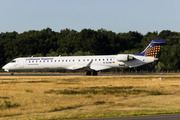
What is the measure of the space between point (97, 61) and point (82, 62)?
9.08 feet

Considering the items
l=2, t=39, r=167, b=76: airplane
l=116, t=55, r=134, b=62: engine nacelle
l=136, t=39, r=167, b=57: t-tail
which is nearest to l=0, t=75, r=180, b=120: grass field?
l=116, t=55, r=134, b=62: engine nacelle

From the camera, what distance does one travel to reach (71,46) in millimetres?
107000

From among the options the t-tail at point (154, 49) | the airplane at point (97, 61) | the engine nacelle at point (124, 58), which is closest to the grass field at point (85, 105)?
the engine nacelle at point (124, 58)

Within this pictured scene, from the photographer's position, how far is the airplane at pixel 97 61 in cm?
4897

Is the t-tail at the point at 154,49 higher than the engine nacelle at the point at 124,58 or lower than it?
higher

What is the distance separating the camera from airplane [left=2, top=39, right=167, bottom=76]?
48969mm

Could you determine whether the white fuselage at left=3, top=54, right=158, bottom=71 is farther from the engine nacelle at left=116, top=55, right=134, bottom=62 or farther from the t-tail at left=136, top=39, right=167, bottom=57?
the t-tail at left=136, top=39, right=167, bottom=57

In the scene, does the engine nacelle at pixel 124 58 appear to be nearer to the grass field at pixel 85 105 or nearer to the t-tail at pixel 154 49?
the t-tail at pixel 154 49

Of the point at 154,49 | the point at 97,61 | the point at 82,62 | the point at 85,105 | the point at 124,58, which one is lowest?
the point at 85,105

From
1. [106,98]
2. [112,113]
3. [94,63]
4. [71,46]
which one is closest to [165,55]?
[71,46]

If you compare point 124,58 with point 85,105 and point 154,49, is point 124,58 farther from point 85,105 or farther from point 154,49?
point 85,105

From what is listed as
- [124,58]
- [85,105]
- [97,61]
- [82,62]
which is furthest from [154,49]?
[85,105]

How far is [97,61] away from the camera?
49.9 m

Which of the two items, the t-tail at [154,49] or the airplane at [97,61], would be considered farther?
the t-tail at [154,49]
